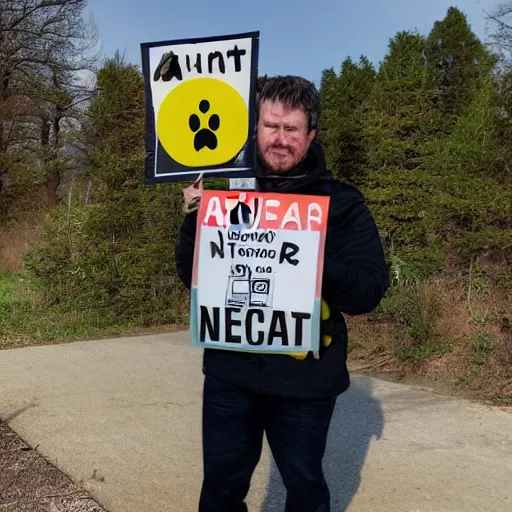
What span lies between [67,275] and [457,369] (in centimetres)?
590

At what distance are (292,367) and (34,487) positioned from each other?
2.21 m

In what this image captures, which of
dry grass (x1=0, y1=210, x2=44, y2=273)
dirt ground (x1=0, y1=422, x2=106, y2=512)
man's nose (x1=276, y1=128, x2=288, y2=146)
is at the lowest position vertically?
dry grass (x1=0, y1=210, x2=44, y2=273)

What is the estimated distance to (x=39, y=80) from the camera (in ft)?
75.6

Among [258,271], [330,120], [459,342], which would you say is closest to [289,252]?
[258,271]

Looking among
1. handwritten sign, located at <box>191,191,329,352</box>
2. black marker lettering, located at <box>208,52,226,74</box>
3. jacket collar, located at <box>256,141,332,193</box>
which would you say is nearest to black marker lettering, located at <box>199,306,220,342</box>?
handwritten sign, located at <box>191,191,329,352</box>

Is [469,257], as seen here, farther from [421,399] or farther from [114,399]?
[114,399]

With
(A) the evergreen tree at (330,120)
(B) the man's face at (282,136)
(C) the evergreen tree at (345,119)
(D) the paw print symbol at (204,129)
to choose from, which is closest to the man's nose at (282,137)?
(B) the man's face at (282,136)

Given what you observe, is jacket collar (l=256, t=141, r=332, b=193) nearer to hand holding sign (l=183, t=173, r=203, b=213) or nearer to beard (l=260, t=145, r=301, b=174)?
beard (l=260, t=145, r=301, b=174)

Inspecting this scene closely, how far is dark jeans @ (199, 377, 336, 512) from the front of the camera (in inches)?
93.0

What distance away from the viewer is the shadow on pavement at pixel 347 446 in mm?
3823

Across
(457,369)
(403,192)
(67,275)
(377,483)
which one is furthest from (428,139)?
(377,483)

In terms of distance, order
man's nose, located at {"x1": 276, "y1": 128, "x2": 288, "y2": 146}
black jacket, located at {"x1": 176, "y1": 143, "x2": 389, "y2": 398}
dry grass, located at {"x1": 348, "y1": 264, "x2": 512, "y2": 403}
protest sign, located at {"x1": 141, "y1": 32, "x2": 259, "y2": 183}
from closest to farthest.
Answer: black jacket, located at {"x1": 176, "y1": 143, "x2": 389, "y2": 398}
man's nose, located at {"x1": 276, "y1": 128, "x2": 288, "y2": 146}
protest sign, located at {"x1": 141, "y1": 32, "x2": 259, "y2": 183}
dry grass, located at {"x1": 348, "y1": 264, "x2": 512, "y2": 403}

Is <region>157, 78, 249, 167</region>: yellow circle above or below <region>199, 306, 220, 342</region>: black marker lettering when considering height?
above

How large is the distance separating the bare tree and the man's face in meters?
20.2
